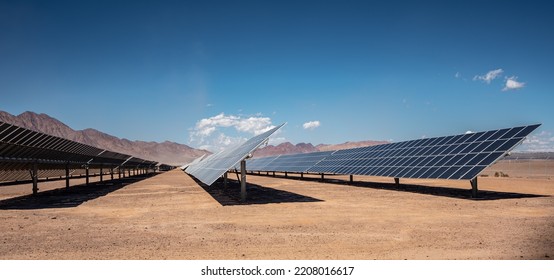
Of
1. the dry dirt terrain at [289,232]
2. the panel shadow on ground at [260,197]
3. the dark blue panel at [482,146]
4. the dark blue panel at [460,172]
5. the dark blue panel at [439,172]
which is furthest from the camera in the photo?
the dark blue panel at [482,146]

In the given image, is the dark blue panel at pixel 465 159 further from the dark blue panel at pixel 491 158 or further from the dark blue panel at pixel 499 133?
the dark blue panel at pixel 499 133

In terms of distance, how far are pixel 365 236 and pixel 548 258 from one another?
12.7 feet

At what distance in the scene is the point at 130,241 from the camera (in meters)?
9.89

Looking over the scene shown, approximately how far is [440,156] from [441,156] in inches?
3.8

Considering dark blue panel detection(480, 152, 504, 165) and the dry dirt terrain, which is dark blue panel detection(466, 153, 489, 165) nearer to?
dark blue panel detection(480, 152, 504, 165)

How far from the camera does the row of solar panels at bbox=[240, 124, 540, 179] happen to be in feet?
60.4

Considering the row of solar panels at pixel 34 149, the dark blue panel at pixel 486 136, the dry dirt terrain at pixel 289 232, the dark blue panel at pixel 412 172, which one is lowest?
the dry dirt terrain at pixel 289 232

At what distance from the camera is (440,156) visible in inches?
878

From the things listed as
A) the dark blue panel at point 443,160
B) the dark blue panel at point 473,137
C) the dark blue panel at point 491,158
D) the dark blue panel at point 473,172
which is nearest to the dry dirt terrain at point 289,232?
the dark blue panel at point 473,172

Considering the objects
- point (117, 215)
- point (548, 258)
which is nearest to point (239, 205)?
point (117, 215)

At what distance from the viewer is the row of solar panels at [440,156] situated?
18.4 metres

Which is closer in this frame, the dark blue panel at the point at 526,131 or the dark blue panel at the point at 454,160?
the dark blue panel at the point at 526,131

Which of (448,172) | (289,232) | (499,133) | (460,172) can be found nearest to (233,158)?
(289,232)

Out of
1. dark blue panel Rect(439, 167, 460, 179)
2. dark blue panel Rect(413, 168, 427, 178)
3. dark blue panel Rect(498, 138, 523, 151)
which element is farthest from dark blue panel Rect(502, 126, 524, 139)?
dark blue panel Rect(413, 168, 427, 178)
